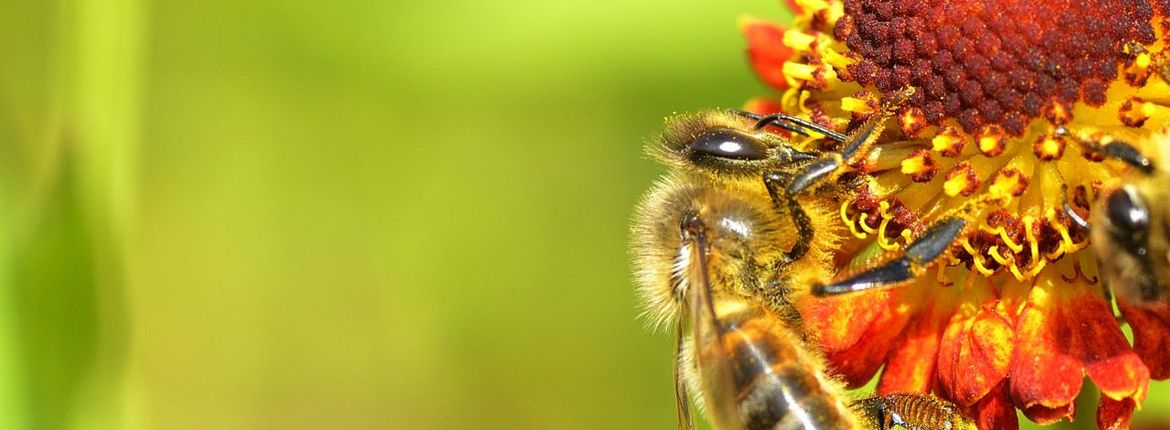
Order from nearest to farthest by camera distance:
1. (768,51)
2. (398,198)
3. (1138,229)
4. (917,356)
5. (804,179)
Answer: (1138,229) → (804,179) → (917,356) → (768,51) → (398,198)

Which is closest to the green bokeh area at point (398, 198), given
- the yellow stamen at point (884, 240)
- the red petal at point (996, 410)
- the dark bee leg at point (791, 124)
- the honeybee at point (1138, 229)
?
the dark bee leg at point (791, 124)

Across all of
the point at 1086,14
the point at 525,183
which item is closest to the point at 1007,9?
the point at 1086,14

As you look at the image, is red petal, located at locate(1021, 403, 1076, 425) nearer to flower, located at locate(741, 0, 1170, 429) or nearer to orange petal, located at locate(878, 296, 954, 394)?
flower, located at locate(741, 0, 1170, 429)

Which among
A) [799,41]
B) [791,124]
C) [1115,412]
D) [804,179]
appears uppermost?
[799,41]

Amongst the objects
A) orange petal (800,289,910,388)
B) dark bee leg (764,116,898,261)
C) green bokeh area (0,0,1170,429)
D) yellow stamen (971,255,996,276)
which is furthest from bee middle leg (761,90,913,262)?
green bokeh area (0,0,1170,429)

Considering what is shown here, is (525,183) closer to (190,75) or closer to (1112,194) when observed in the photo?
(190,75)

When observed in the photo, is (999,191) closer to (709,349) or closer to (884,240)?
(884,240)

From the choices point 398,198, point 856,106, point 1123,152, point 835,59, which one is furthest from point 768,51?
point 398,198

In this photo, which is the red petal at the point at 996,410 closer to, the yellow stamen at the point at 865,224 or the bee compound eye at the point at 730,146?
the yellow stamen at the point at 865,224
